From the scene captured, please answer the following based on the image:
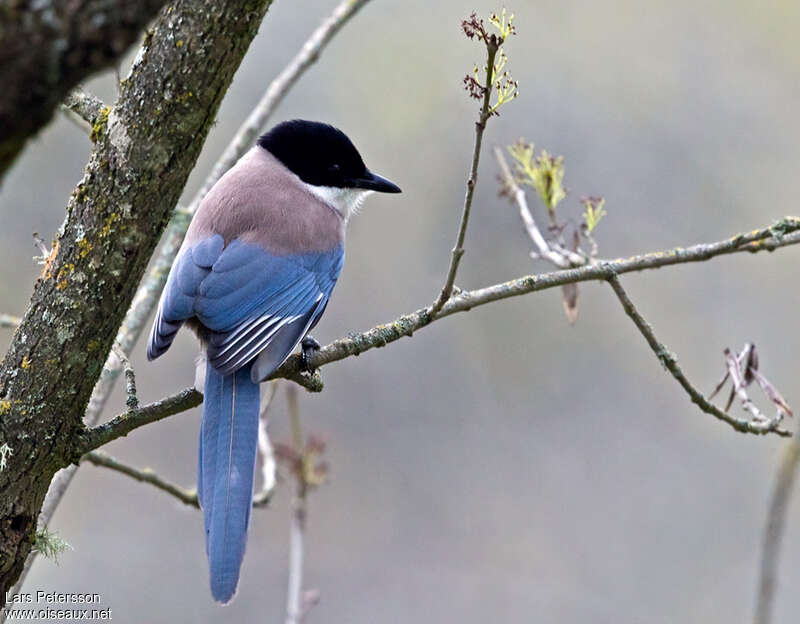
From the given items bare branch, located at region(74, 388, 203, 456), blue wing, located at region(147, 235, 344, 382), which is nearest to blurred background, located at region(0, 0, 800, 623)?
blue wing, located at region(147, 235, 344, 382)

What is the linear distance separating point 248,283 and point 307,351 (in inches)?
14.2

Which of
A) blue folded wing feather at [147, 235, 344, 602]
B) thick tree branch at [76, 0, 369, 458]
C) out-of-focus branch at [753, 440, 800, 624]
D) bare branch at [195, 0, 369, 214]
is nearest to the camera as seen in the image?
out-of-focus branch at [753, 440, 800, 624]

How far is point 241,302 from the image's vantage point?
10.2 ft

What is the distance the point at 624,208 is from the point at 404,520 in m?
2.30

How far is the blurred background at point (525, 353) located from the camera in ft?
19.5

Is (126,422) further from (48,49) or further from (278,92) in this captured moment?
(278,92)

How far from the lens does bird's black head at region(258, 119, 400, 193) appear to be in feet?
12.9

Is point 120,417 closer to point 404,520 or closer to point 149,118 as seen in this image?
point 149,118

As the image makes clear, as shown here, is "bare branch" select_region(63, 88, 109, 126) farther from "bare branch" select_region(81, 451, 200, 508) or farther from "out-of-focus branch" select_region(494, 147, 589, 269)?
"out-of-focus branch" select_region(494, 147, 589, 269)

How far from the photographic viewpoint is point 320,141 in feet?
13.0

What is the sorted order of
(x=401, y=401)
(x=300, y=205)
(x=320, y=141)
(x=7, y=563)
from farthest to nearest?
(x=401, y=401), (x=320, y=141), (x=300, y=205), (x=7, y=563)

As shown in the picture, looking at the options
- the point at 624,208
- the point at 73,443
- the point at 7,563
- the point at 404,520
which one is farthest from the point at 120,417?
the point at 624,208

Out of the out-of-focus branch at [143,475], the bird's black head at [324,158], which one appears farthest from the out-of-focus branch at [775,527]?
the bird's black head at [324,158]

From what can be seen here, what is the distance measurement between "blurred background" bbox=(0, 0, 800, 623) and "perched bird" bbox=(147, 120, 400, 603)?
7.04 ft
